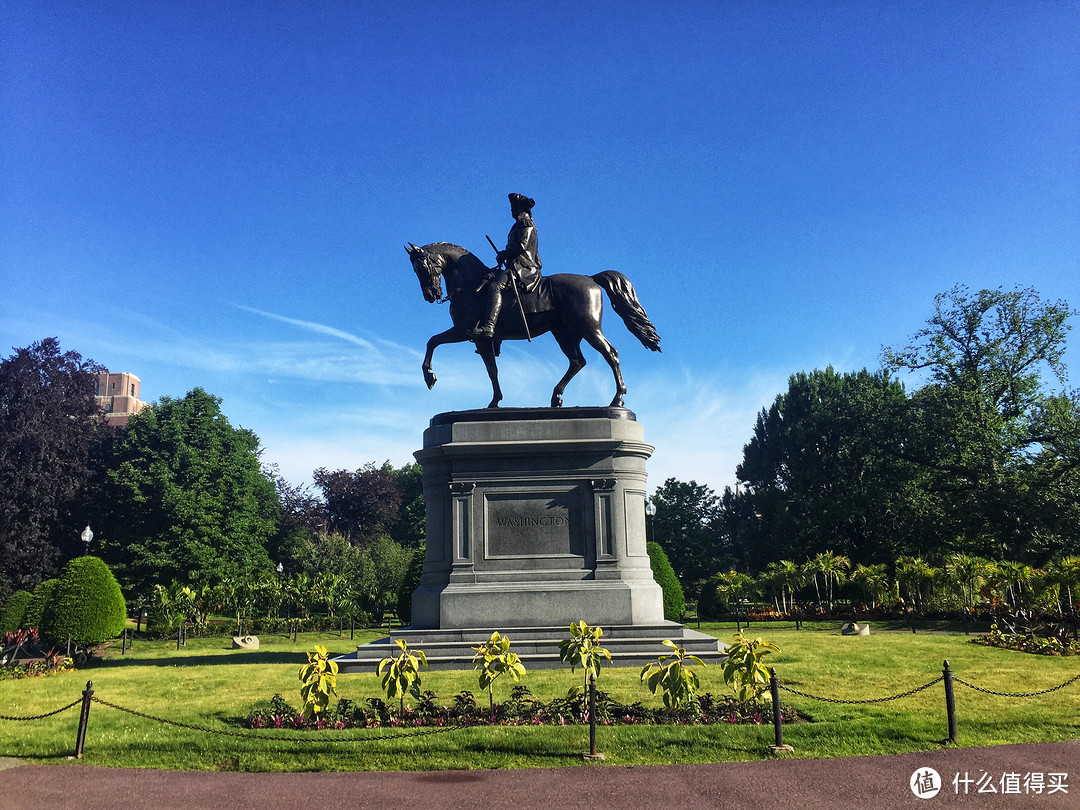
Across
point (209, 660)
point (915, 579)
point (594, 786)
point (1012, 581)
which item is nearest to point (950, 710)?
point (594, 786)

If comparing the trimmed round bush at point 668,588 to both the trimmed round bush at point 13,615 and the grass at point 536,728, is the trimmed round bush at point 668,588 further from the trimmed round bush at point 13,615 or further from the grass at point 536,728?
the trimmed round bush at point 13,615

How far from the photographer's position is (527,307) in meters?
18.0

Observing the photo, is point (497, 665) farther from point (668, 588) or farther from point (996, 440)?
point (996, 440)

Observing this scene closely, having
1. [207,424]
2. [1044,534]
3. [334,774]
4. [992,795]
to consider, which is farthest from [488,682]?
[207,424]

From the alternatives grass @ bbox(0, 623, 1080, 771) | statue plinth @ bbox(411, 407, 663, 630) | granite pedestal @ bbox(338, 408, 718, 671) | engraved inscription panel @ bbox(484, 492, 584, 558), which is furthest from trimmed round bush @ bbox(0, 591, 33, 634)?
engraved inscription panel @ bbox(484, 492, 584, 558)

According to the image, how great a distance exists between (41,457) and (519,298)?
35.0 metres

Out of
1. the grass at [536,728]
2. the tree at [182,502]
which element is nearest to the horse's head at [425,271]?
the grass at [536,728]

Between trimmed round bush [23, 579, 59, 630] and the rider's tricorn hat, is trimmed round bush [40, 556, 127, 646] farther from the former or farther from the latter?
the rider's tricorn hat

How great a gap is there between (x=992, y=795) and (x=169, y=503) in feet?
141

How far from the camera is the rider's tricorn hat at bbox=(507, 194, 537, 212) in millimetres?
18219

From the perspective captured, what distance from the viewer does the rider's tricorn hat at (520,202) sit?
59.8 ft

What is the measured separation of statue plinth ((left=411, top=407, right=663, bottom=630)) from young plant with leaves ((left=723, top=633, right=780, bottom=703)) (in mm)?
5187

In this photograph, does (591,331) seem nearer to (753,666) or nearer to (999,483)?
(753,666)

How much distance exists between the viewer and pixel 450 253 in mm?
18297
